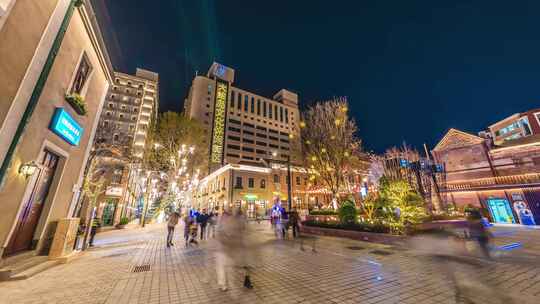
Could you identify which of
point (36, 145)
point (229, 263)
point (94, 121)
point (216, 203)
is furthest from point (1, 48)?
point (216, 203)

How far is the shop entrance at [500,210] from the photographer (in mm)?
17975

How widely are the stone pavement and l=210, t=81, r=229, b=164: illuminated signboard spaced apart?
164 feet

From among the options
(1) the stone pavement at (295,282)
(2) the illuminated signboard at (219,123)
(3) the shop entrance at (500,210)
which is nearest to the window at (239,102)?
(2) the illuminated signboard at (219,123)

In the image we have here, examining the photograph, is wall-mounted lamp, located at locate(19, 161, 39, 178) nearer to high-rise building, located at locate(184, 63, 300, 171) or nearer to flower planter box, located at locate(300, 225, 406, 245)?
flower planter box, located at locate(300, 225, 406, 245)

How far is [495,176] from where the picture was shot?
19.6 metres

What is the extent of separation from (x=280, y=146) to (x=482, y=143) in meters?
54.1

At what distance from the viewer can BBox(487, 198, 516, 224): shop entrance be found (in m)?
18.0

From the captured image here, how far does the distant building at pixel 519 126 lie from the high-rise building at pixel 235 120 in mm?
40385

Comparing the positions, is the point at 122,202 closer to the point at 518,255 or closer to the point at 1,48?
the point at 1,48

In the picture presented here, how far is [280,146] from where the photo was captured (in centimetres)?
7162

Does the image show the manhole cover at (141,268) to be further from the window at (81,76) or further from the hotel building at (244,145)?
the hotel building at (244,145)

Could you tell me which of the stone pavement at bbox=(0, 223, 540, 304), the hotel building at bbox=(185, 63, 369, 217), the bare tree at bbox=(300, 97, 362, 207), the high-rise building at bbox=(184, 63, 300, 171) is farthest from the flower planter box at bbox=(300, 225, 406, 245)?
the high-rise building at bbox=(184, 63, 300, 171)

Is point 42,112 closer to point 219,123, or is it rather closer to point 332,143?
point 332,143

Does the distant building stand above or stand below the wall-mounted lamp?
above
